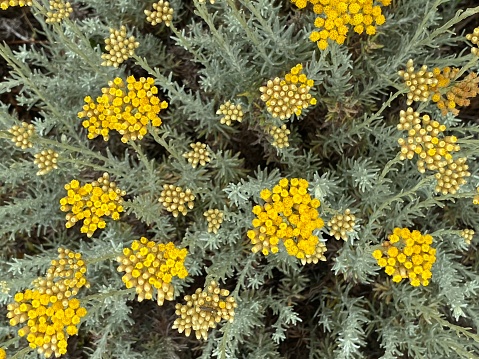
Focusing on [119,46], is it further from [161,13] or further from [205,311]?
[205,311]

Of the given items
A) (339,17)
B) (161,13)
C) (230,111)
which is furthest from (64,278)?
(339,17)

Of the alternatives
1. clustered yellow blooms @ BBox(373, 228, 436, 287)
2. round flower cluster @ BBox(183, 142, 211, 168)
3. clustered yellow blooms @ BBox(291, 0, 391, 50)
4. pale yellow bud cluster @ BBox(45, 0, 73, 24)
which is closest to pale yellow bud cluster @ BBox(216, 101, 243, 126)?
round flower cluster @ BBox(183, 142, 211, 168)

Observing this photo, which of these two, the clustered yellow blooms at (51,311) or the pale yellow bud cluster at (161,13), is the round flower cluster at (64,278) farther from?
the pale yellow bud cluster at (161,13)

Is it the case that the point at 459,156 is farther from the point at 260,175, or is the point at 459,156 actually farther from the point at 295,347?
the point at 295,347

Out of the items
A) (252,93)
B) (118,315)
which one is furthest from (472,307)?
(118,315)

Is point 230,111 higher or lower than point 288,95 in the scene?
lower

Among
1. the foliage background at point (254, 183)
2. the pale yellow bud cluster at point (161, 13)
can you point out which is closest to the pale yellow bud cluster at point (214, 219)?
the foliage background at point (254, 183)

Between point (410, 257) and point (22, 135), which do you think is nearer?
point (410, 257)
